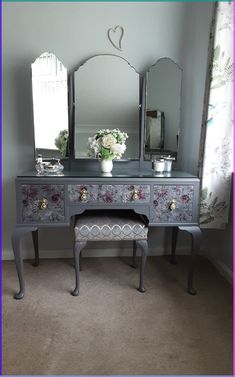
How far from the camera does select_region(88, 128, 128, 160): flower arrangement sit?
1.78m

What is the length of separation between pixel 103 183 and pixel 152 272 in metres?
0.84

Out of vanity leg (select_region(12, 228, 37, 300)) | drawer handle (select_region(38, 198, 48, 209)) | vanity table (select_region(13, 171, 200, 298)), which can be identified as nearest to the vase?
vanity table (select_region(13, 171, 200, 298))

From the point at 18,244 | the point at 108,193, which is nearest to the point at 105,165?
the point at 108,193

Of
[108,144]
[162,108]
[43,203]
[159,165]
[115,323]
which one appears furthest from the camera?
[162,108]

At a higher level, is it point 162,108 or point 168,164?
point 162,108

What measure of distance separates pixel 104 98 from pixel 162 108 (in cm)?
43

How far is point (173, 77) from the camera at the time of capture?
2014mm

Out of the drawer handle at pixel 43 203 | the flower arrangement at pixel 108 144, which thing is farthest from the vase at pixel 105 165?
the drawer handle at pixel 43 203

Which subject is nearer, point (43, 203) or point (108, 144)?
point (43, 203)

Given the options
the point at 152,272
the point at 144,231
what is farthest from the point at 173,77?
the point at 152,272

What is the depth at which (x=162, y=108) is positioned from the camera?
2031 mm

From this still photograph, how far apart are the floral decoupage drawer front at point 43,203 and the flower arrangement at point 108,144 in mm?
362

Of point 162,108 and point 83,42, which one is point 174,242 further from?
point 83,42

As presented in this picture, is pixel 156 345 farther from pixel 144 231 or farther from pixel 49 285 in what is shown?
pixel 49 285
